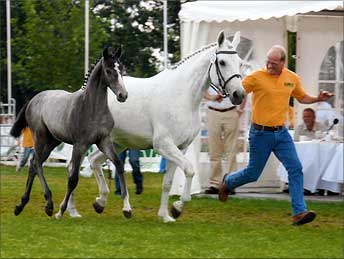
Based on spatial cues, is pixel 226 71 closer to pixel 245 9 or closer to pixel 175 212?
pixel 175 212

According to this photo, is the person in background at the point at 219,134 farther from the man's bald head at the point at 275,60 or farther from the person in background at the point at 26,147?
the person in background at the point at 26,147

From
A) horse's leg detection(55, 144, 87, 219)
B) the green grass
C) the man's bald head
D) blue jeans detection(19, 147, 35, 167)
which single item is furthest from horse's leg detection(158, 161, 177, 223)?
blue jeans detection(19, 147, 35, 167)

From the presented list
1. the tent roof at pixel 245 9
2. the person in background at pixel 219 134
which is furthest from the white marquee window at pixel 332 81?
the tent roof at pixel 245 9

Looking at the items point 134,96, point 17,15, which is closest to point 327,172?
point 134,96

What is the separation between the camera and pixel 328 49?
13.1 metres

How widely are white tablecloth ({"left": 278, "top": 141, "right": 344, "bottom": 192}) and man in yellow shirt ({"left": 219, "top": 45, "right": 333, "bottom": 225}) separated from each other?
2.87 meters

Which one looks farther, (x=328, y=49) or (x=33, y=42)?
(x=33, y=42)

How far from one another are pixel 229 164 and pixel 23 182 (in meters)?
4.23

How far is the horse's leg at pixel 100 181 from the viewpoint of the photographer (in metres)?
9.33

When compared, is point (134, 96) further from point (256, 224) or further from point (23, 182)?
point (23, 182)

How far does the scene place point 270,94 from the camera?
356 inches

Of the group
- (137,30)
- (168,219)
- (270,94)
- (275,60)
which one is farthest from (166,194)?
(137,30)

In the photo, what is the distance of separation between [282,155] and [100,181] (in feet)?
6.79

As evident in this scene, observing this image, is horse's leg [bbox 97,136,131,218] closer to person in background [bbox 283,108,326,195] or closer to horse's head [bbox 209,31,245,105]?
horse's head [bbox 209,31,245,105]
